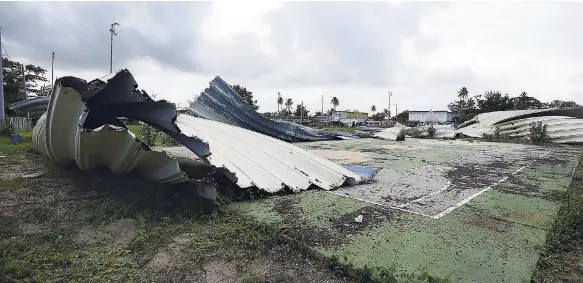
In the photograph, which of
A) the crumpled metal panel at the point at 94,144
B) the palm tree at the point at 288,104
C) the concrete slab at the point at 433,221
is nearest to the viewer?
the concrete slab at the point at 433,221

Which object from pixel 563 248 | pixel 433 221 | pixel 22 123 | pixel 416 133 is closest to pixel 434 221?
pixel 433 221

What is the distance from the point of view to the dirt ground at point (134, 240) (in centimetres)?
247

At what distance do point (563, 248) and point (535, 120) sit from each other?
1809cm

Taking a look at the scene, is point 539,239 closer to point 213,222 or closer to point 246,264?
point 246,264

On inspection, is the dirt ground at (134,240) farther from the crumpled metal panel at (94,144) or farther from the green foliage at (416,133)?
the green foliage at (416,133)

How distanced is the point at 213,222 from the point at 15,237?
1.74 m

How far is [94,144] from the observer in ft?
11.1

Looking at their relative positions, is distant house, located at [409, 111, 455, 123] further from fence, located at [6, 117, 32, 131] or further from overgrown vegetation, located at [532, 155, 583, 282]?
overgrown vegetation, located at [532, 155, 583, 282]

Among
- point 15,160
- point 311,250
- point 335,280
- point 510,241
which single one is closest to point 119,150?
point 311,250

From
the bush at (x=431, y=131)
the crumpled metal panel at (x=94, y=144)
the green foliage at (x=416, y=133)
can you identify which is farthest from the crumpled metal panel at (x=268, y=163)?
the bush at (x=431, y=131)

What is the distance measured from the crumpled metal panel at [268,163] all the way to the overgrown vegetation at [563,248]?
268cm

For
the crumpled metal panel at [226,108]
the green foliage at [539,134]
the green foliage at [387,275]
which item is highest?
the crumpled metal panel at [226,108]

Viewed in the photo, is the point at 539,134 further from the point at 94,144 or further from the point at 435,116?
the point at 435,116

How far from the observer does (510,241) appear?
3.12 meters
